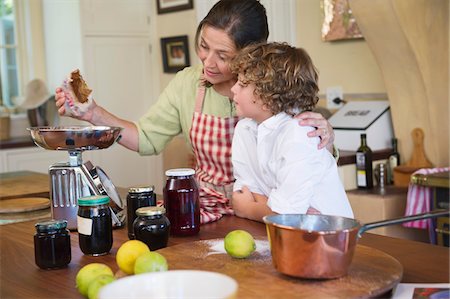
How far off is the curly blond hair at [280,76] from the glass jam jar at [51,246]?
0.67m

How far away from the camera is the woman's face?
215 centimetres

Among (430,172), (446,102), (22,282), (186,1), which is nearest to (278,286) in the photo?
(22,282)

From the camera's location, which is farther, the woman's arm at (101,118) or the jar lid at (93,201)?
the woman's arm at (101,118)

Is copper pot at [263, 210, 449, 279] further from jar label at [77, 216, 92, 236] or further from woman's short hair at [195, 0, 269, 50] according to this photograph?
woman's short hair at [195, 0, 269, 50]

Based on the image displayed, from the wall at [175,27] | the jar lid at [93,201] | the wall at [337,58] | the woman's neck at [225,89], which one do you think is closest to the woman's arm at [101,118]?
the woman's neck at [225,89]

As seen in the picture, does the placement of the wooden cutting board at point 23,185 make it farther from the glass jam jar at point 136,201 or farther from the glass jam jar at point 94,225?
the glass jam jar at point 94,225

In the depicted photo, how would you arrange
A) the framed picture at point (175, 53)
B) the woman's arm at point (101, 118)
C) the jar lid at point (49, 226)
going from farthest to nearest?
the framed picture at point (175, 53) < the woman's arm at point (101, 118) < the jar lid at point (49, 226)

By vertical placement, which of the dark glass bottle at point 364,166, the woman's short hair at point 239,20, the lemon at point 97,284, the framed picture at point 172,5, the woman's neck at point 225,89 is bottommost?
the dark glass bottle at point 364,166

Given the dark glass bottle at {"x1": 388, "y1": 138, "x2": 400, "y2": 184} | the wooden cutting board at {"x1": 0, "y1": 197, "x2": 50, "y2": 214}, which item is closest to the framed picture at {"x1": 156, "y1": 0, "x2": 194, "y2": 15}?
the dark glass bottle at {"x1": 388, "y1": 138, "x2": 400, "y2": 184}

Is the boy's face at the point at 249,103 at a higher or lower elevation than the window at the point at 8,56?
lower

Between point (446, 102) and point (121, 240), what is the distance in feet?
7.98

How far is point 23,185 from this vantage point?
2.89 metres

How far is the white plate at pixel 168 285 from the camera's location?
1.04 m

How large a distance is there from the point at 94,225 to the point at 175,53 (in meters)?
4.23
